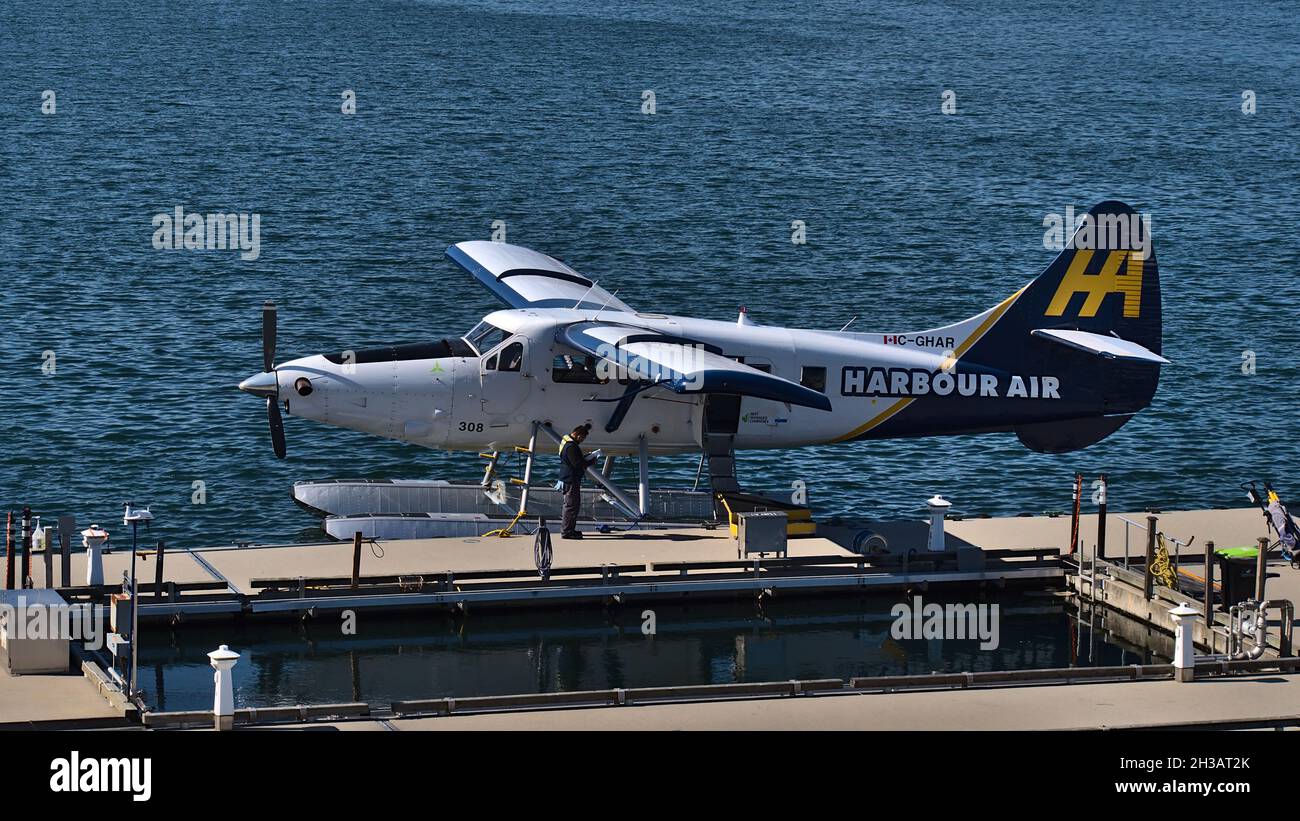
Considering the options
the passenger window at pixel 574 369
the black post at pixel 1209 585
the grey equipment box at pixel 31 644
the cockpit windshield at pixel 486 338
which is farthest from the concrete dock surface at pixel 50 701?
the black post at pixel 1209 585

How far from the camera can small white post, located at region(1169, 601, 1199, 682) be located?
27438 mm

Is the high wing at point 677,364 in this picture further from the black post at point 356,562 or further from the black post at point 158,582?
the black post at point 158,582

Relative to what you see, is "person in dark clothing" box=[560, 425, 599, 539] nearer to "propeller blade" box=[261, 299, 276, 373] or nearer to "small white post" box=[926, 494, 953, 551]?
"propeller blade" box=[261, 299, 276, 373]

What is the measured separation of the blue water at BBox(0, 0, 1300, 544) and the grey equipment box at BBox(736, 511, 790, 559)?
9493 mm

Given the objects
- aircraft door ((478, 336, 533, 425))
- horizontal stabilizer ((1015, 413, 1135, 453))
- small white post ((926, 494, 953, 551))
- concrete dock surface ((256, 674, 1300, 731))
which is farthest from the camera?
Answer: horizontal stabilizer ((1015, 413, 1135, 453))

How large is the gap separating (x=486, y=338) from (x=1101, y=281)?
11658 millimetres

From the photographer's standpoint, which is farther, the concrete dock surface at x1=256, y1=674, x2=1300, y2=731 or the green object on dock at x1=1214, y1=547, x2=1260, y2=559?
the green object on dock at x1=1214, y1=547, x2=1260, y2=559

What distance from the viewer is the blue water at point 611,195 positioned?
4684cm

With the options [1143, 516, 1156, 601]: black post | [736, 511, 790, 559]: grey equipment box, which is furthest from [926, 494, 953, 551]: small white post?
[1143, 516, 1156, 601]: black post

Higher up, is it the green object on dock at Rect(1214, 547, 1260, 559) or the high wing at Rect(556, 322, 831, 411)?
the high wing at Rect(556, 322, 831, 411)

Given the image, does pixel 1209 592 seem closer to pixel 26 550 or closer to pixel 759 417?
pixel 759 417

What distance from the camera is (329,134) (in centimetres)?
8844

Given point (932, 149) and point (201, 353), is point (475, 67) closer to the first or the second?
point (932, 149)

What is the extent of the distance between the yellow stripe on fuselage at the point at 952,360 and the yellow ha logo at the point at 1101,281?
91 centimetres
